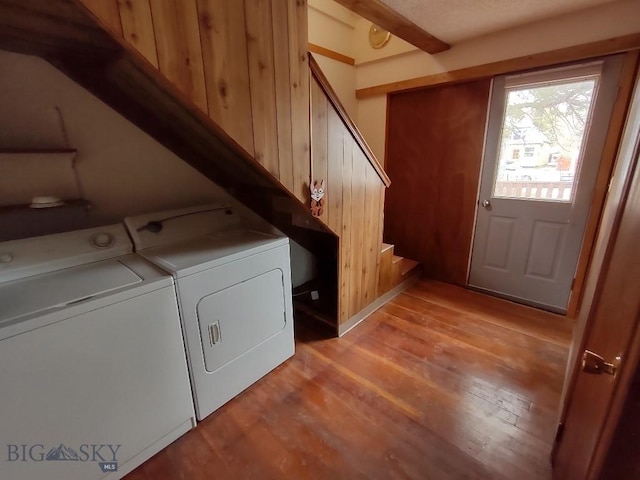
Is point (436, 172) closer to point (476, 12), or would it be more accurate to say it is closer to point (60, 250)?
point (476, 12)

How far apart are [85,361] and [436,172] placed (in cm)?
311

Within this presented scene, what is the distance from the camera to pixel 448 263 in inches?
126

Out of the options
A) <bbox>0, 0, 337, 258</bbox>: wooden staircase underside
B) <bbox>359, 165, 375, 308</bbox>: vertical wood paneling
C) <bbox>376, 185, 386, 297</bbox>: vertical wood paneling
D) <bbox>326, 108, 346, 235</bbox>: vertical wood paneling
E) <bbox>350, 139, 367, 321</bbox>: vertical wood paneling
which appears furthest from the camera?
<bbox>376, 185, 386, 297</bbox>: vertical wood paneling

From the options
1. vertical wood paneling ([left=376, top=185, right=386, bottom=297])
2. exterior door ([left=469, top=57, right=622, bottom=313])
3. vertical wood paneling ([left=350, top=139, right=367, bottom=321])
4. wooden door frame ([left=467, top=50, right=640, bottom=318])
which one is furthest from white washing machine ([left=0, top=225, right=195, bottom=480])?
wooden door frame ([left=467, top=50, right=640, bottom=318])

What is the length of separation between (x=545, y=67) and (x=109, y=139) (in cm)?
317

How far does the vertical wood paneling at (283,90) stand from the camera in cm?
137

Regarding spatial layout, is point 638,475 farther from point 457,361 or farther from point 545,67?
point 545,67

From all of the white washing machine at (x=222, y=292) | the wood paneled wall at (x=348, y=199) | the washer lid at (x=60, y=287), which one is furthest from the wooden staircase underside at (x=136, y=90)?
the washer lid at (x=60, y=287)

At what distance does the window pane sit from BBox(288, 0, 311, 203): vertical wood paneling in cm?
198

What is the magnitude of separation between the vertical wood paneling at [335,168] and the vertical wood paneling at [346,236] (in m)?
0.04

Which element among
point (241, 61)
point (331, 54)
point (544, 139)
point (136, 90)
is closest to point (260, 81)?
point (241, 61)

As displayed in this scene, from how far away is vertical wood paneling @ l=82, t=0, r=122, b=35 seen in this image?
878mm

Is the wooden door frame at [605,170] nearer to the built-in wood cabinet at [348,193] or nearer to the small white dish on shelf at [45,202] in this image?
the built-in wood cabinet at [348,193]

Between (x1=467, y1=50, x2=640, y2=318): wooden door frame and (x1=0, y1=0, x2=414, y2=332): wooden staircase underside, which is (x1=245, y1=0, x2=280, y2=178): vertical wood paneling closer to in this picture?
(x1=0, y1=0, x2=414, y2=332): wooden staircase underside
